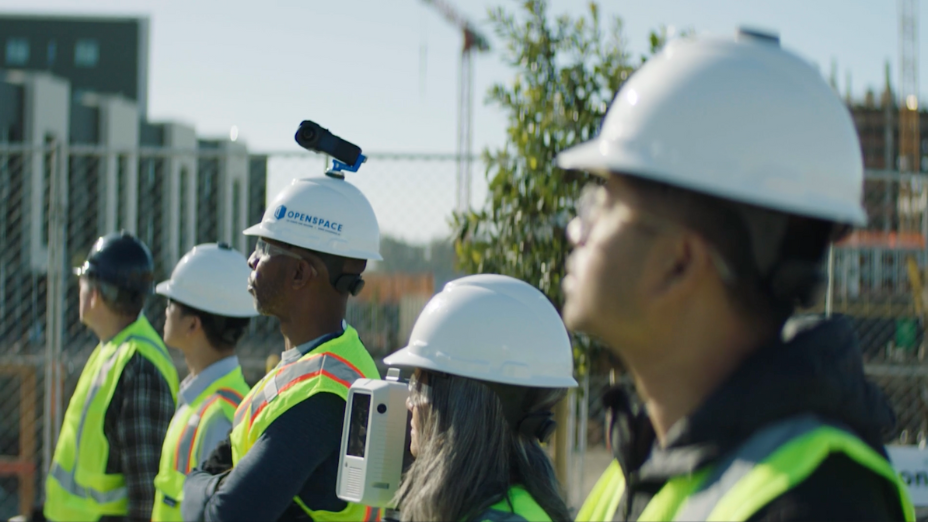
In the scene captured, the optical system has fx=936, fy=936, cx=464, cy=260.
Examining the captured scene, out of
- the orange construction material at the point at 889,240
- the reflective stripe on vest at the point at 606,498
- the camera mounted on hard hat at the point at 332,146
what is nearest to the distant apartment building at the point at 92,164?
the camera mounted on hard hat at the point at 332,146

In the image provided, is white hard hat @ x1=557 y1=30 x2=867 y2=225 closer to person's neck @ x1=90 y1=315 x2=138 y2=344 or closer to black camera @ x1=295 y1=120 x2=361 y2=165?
black camera @ x1=295 y1=120 x2=361 y2=165

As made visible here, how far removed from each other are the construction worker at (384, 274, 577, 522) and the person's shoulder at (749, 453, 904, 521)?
1056mm

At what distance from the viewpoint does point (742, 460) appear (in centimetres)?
115

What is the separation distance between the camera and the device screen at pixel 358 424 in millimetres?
2541

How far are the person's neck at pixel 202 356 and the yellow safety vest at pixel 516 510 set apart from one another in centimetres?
264

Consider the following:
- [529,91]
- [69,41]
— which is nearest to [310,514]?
[529,91]

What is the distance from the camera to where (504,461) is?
2.17 meters

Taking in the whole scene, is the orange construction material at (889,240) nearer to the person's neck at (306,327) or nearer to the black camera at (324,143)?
the black camera at (324,143)

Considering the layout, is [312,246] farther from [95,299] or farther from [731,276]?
[731,276]

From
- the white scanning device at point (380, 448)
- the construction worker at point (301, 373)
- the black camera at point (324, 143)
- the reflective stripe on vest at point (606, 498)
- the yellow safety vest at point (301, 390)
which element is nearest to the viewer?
the reflective stripe on vest at point (606, 498)

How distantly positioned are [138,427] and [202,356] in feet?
1.43

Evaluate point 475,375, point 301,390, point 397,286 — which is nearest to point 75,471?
point 301,390

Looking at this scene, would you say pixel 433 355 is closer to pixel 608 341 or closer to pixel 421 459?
pixel 421 459

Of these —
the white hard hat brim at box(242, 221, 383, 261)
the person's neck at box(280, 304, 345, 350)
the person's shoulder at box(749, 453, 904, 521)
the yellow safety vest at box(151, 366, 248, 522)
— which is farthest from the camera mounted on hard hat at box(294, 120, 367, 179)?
the person's shoulder at box(749, 453, 904, 521)
